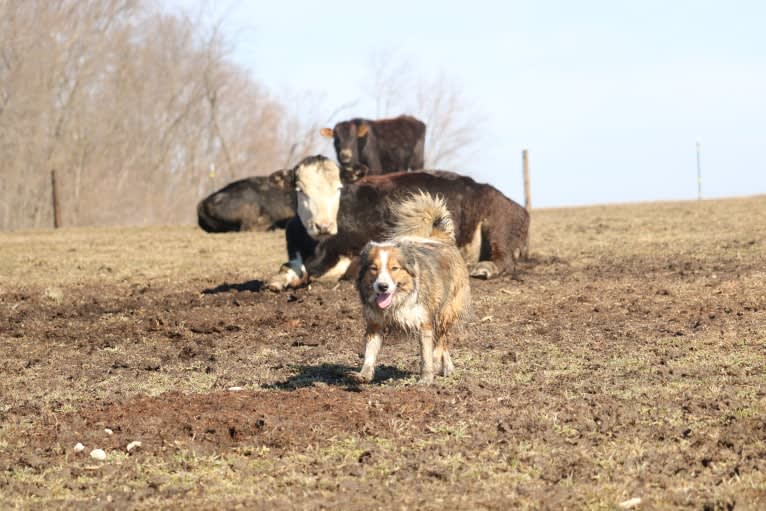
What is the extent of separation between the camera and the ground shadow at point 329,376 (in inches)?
316

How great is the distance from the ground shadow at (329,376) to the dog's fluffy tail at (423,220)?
1.21 metres

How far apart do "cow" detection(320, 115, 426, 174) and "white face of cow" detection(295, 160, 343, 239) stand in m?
8.76

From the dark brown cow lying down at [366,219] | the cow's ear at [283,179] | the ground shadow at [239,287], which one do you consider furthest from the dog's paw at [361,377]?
the cow's ear at [283,179]

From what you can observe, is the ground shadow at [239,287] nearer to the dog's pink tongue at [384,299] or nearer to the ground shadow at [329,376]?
the ground shadow at [329,376]

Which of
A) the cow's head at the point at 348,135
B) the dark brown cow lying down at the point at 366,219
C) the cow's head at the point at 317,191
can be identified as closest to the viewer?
the cow's head at the point at 317,191

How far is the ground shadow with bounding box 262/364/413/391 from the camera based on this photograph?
26.4ft

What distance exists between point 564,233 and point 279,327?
10.7 metres

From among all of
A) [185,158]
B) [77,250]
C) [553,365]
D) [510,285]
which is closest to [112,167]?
[185,158]

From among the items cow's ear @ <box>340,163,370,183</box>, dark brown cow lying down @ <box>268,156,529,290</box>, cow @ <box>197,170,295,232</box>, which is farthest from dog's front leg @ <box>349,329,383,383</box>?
cow @ <box>197,170,295,232</box>

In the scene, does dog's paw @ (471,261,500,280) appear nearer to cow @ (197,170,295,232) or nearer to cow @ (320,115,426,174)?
cow @ (320,115,426,174)

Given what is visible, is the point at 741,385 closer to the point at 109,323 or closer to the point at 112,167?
the point at 109,323

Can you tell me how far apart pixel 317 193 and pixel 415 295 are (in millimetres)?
5713

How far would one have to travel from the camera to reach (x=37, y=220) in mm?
42344

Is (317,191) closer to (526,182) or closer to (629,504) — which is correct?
(629,504)
